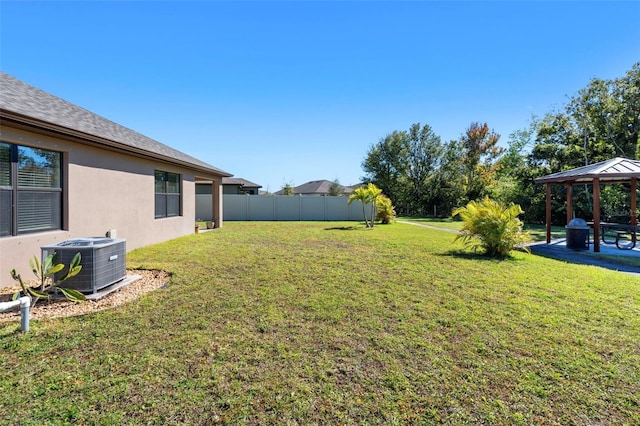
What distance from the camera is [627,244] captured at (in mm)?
10023

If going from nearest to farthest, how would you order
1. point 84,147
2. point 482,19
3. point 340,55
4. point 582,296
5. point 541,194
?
point 582,296, point 84,147, point 482,19, point 340,55, point 541,194

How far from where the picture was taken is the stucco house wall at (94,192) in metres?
5.08

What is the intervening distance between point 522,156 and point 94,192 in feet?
101

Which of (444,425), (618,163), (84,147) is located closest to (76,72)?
(84,147)

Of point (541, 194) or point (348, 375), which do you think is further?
point (541, 194)

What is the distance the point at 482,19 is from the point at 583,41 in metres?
8.08

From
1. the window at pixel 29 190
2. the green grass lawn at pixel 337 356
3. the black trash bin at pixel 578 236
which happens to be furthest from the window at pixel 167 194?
the black trash bin at pixel 578 236

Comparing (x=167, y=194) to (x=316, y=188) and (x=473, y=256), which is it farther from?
(x=316, y=188)

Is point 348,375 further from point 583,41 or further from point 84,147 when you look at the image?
point 583,41

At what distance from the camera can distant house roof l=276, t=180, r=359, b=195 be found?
43.5 metres

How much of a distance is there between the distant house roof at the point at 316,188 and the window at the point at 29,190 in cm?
3709

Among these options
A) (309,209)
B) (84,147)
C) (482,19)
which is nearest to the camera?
(84,147)

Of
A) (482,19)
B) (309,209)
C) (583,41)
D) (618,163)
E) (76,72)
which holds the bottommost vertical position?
(309,209)

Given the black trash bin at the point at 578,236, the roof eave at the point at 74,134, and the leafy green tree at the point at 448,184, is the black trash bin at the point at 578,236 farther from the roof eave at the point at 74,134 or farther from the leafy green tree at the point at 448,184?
the leafy green tree at the point at 448,184
